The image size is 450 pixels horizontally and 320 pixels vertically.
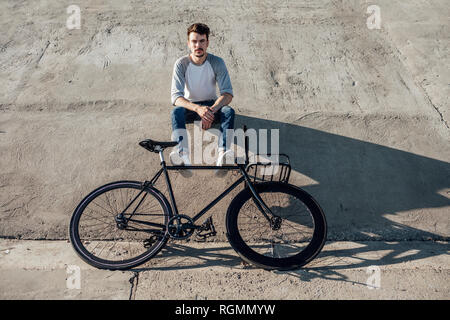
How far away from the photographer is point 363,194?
4129 mm

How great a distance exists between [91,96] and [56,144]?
91cm

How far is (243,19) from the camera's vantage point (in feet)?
20.8

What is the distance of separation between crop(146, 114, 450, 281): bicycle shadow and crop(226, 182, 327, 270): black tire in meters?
0.21

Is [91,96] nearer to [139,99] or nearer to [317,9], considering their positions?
[139,99]

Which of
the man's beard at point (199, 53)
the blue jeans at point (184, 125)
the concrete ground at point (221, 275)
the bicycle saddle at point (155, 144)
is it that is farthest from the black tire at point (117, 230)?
the man's beard at point (199, 53)

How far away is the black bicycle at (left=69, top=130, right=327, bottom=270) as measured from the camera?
341 centimetres

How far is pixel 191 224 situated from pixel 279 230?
39.0 inches

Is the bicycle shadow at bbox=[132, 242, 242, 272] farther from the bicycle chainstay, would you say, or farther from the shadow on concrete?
the shadow on concrete

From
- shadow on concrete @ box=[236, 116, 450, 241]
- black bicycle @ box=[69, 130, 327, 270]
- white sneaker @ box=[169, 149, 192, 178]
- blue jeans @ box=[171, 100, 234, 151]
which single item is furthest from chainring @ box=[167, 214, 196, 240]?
shadow on concrete @ box=[236, 116, 450, 241]

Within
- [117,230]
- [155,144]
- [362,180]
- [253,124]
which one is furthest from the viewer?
[253,124]

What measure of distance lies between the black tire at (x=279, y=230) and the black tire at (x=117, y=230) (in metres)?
0.71

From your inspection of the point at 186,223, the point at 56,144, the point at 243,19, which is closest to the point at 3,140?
the point at 56,144

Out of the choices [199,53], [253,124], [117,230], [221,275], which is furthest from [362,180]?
[117,230]

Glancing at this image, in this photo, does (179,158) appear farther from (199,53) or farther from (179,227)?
(199,53)
